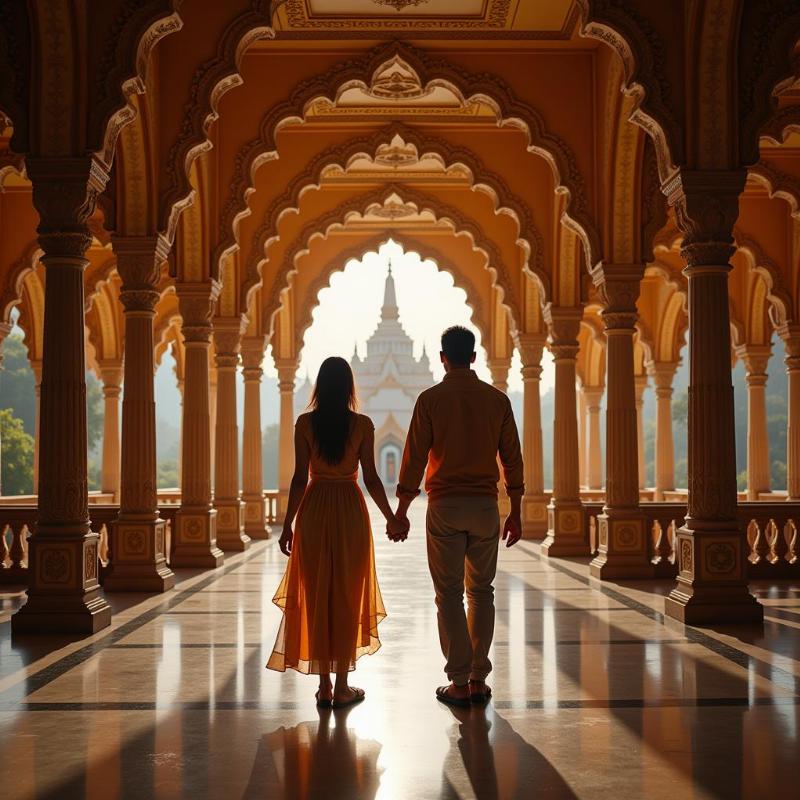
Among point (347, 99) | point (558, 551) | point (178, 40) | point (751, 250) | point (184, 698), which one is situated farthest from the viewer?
point (751, 250)

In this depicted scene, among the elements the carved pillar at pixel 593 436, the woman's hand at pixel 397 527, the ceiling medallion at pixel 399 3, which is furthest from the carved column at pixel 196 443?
the carved pillar at pixel 593 436

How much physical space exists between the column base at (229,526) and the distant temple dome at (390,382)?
36188 mm

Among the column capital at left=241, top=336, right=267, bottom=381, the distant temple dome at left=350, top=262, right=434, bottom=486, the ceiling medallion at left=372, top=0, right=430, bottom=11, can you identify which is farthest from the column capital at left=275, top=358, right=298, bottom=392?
the distant temple dome at left=350, top=262, right=434, bottom=486

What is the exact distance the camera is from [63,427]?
25.6 feet

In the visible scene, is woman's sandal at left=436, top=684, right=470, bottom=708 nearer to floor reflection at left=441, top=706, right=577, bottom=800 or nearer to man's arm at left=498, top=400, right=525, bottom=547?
floor reflection at left=441, top=706, right=577, bottom=800

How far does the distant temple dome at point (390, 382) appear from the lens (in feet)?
175

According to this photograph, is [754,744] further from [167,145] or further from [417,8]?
[417,8]

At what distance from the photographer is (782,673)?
6.04m

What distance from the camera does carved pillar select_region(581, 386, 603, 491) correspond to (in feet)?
89.4

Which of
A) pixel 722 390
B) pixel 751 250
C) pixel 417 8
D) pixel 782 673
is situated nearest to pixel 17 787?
pixel 782 673

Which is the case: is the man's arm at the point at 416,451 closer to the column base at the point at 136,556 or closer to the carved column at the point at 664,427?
the column base at the point at 136,556

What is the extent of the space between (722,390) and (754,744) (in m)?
4.07

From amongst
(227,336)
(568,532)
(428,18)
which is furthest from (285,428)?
(428,18)

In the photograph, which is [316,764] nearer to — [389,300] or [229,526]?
[229,526]
